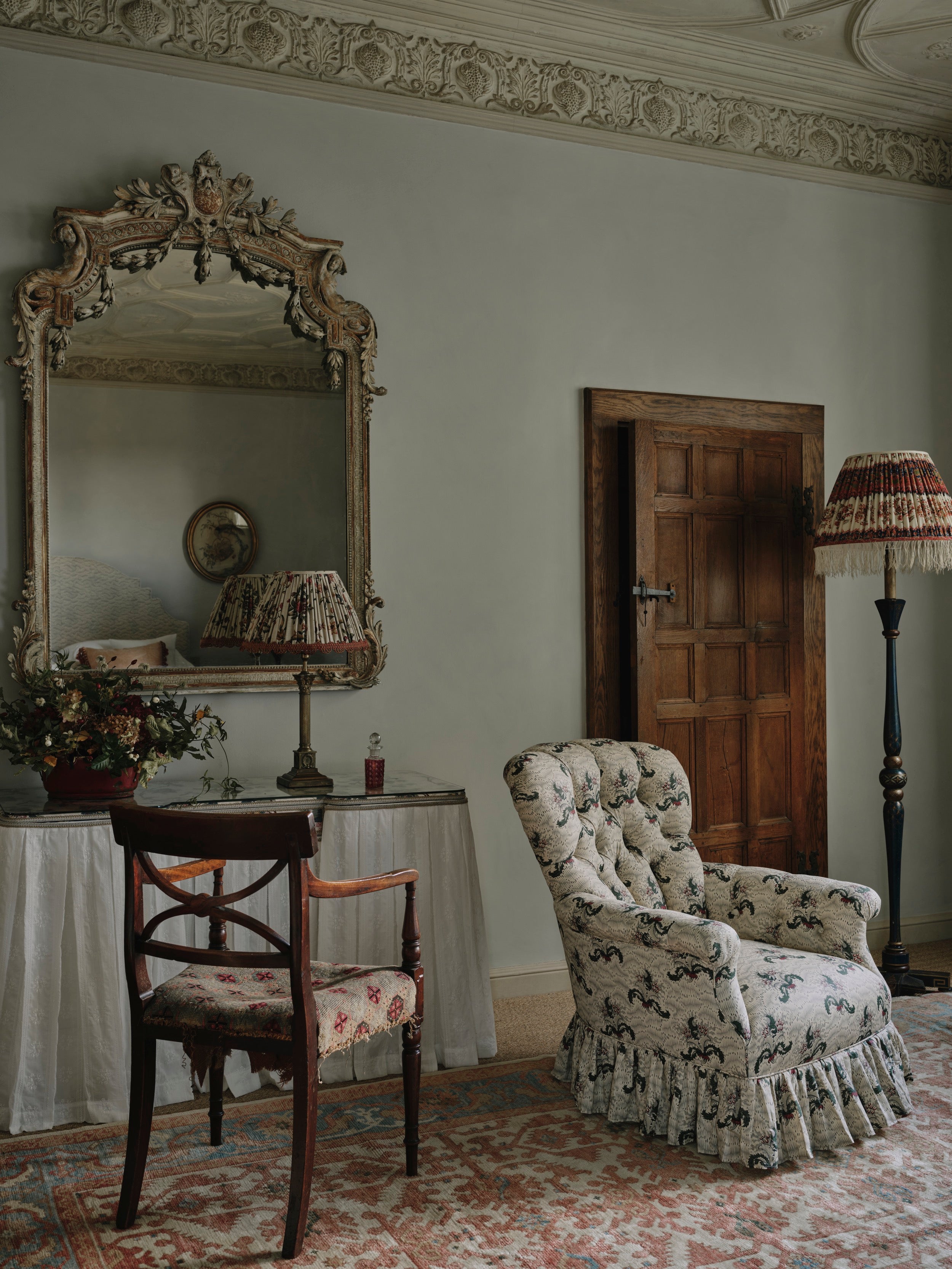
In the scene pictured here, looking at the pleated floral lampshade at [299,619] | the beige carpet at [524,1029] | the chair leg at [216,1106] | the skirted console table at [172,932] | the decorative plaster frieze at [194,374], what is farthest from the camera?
the decorative plaster frieze at [194,374]

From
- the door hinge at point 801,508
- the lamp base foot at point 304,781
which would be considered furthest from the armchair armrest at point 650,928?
the door hinge at point 801,508

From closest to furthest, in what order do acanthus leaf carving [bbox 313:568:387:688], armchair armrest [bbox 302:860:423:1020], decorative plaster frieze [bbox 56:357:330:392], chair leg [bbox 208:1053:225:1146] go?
1. armchair armrest [bbox 302:860:423:1020]
2. chair leg [bbox 208:1053:225:1146]
3. decorative plaster frieze [bbox 56:357:330:392]
4. acanthus leaf carving [bbox 313:568:387:688]

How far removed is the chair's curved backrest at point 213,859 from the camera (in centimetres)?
220

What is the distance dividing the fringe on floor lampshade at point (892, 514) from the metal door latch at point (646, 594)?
0.61 meters

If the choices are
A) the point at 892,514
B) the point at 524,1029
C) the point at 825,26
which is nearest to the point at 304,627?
the point at 524,1029

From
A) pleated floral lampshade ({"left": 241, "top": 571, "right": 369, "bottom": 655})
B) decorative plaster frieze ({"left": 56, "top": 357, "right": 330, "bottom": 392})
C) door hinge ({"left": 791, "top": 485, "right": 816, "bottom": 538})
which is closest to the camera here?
pleated floral lampshade ({"left": 241, "top": 571, "right": 369, "bottom": 655})

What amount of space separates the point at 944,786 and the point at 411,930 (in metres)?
3.17

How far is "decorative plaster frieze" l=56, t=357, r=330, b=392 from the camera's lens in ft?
11.2

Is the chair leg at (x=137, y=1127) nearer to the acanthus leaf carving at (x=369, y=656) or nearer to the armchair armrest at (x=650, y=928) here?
the armchair armrest at (x=650, y=928)

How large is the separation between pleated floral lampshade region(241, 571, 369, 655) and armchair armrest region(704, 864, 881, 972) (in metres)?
1.32

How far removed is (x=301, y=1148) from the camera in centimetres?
222

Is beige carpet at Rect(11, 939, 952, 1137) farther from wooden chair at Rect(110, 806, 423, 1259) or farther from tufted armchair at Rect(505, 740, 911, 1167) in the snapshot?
wooden chair at Rect(110, 806, 423, 1259)

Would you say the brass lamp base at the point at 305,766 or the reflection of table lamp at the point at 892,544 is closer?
the brass lamp base at the point at 305,766

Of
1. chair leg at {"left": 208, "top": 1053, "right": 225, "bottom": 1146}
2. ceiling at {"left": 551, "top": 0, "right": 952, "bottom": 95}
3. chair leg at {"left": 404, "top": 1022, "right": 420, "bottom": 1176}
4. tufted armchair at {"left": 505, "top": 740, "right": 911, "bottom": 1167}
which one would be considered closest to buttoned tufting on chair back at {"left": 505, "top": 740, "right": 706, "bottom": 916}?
tufted armchair at {"left": 505, "top": 740, "right": 911, "bottom": 1167}
